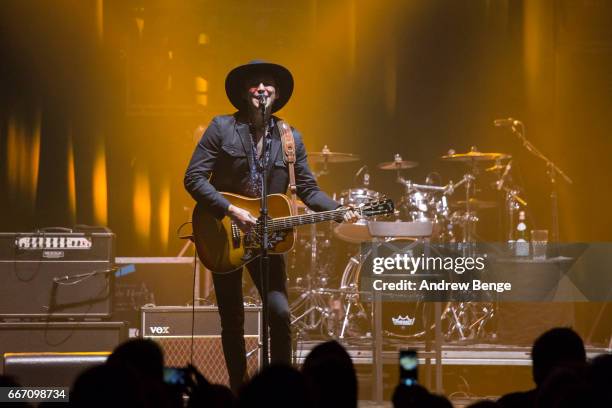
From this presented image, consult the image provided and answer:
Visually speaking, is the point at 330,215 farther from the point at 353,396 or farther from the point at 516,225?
the point at 516,225

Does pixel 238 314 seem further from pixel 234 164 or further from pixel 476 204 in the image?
pixel 476 204

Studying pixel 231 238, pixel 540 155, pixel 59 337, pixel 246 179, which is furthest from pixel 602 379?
pixel 540 155

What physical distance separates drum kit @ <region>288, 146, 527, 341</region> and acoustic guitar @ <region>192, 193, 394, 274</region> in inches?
128

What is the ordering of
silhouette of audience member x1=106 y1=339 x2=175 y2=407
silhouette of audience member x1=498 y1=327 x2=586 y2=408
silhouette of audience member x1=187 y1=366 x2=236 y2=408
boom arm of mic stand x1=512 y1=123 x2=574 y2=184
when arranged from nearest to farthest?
silhouette of audience member x1=106 y1=339 x2=175 y2=407 → silhouette of audience member x1=187 y1=366 x2=236 y2=408 → silhouette of audience member x1=498 y1=327 x2=586 y2=408 → boom arm of mic stand x1=512 y1=123 x2=574 y2=184

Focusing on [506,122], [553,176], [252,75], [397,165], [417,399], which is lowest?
[417,399]

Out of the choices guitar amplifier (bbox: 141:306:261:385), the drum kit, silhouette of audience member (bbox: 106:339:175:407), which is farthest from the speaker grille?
silhouette of audience member (bbox: 106:339:175:407)

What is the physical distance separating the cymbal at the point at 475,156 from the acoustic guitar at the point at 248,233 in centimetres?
420

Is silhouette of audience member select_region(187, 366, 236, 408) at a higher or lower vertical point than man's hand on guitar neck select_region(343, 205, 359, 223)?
lower

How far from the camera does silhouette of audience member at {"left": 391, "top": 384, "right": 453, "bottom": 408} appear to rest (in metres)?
2.54

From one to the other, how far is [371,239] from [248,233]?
13.4ft

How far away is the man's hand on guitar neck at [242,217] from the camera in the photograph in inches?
209

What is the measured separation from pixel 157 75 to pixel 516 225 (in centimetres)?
460

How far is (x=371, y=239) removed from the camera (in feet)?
30.4

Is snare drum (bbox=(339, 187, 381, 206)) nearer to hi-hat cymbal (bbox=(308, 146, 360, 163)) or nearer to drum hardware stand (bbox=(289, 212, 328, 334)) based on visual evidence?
hi-hat cymbal (bbox=(308, 146, 360, 163))
